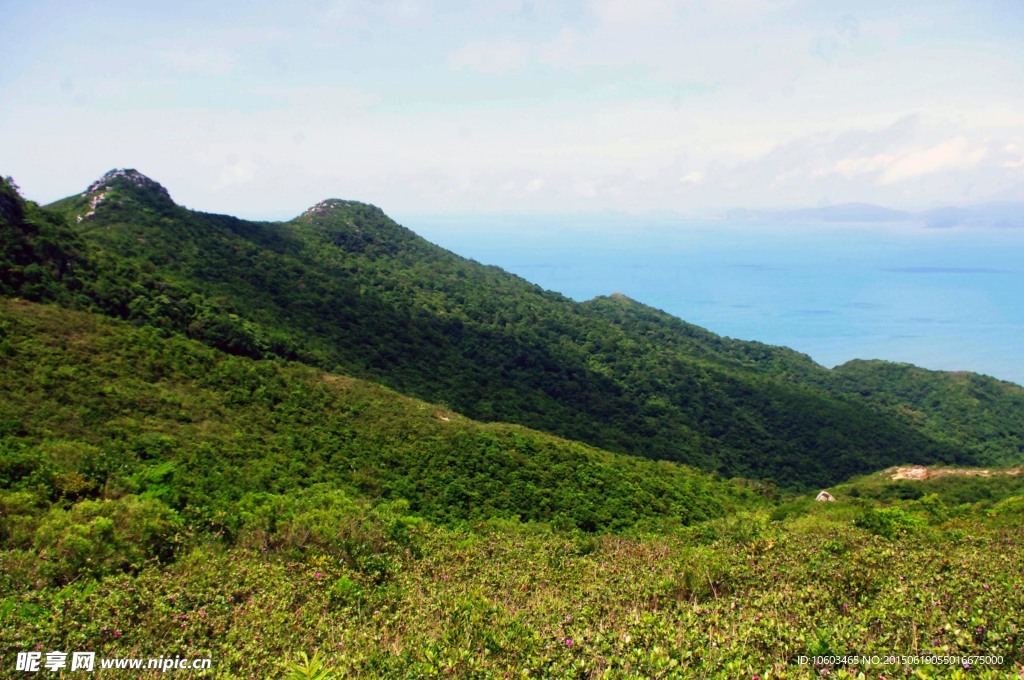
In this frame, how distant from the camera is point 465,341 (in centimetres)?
5769

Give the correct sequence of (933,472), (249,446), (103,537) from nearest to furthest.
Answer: (103,537) → (249,446) → (933,472)

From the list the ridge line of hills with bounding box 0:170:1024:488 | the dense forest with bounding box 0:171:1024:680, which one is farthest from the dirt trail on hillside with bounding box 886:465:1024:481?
the ridge line of hills with bounding box 0:170:1024:488

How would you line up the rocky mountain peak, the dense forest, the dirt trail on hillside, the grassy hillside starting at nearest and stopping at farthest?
1. the dense forest
2. the grassy hillside
3. the dirt trail on hillside
4. the rocky mountain peak

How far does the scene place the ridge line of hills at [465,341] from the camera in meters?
35.5

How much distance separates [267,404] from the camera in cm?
2867

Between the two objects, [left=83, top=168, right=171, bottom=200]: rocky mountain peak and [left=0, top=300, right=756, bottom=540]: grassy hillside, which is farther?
[left=83, top=168, right=171, bottom=200]: rocky mountain peak

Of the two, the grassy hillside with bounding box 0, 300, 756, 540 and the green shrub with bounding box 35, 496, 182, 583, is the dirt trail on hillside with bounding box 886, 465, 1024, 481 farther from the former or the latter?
the green shrub with bounding box 35, 496, 182, 583

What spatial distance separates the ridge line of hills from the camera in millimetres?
35469

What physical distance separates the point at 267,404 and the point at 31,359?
896cm

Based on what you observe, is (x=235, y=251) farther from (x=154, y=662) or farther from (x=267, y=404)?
(x=154, y=662)

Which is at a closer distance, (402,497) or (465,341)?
(402,497)

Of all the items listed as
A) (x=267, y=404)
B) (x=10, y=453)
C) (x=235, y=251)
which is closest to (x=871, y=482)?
(x=267, y=404)

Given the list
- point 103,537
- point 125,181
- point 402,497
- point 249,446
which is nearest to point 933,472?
point 402,497

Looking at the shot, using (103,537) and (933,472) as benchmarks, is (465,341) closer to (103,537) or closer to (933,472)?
(933,472)
